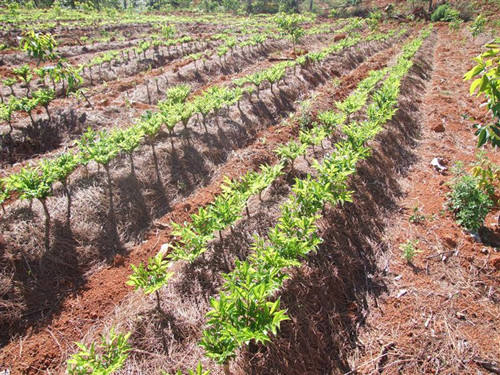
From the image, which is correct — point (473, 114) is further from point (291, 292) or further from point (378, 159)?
point (291, 292)

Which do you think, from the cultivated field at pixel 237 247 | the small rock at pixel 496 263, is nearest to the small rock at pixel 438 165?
the cultivated field at pixel 237 247

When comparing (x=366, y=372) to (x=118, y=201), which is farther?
(x=118, y=201)

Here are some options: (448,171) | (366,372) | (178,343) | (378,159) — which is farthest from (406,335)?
(448,171)

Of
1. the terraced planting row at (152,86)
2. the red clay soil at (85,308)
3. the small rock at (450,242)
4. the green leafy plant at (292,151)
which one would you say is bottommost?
the red clay soil at (85,308)

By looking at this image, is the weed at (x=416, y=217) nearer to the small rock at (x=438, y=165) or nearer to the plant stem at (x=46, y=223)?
the small rock at (x=438, y=165)

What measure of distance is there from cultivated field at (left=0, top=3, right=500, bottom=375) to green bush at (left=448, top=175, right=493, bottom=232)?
24cm

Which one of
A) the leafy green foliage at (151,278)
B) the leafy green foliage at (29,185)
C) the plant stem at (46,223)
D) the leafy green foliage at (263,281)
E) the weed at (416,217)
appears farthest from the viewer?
the weed at (416,217)

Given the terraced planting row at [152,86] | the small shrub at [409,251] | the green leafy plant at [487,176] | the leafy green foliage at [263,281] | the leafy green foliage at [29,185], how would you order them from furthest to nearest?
the terraced planting row at [152,86]
the leafy green foliage at [29,185]
the small shrub at [409,251]
the green leafy plant at [487,176]
the leafy green foliage at [263,281]

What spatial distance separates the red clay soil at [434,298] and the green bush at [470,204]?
0.67ft

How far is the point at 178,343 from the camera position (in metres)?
3.45

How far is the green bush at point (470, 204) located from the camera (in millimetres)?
4801

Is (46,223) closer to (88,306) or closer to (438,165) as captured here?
(88,306)

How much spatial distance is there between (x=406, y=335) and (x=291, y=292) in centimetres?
160

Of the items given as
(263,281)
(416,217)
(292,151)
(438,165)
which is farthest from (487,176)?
(263,281)
